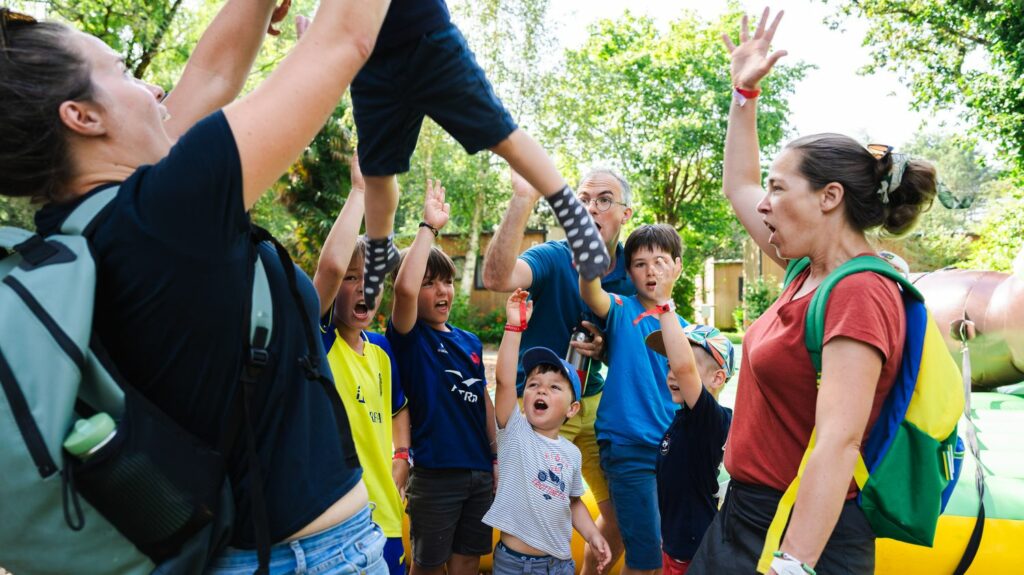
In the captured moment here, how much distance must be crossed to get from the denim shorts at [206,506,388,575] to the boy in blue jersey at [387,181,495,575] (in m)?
2.13

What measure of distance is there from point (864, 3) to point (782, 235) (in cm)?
1776

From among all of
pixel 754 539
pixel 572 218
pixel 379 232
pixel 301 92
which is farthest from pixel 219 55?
pixel 754 539

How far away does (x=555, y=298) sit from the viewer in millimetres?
4215

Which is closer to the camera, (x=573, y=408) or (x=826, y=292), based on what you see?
(x=826, y=292)

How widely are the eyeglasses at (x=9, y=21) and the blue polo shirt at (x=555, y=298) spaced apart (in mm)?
2880

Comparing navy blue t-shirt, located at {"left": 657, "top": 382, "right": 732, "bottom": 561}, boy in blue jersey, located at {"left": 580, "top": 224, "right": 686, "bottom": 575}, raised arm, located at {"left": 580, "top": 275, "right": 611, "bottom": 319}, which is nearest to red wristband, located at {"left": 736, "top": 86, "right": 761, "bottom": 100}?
boy in blue jersey, located at {"left": 580, "top": 224, "right": 686, "bottom": 575}

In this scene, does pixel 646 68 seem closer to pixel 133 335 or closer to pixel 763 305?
pixel 763 305

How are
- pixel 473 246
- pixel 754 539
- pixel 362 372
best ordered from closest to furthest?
1. pixel 754 539
2. pixel 362 372
3. pixel 473 246

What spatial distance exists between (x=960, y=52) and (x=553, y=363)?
15.9 m

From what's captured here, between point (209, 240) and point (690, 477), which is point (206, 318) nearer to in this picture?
point (209, 240)

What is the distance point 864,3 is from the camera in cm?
1733

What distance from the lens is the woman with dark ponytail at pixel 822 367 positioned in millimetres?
1933

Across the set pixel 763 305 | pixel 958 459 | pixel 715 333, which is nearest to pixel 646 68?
pixel 763 305

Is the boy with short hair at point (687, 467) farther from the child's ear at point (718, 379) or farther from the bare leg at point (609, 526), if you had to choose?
the bare leg at point (609, 526)
